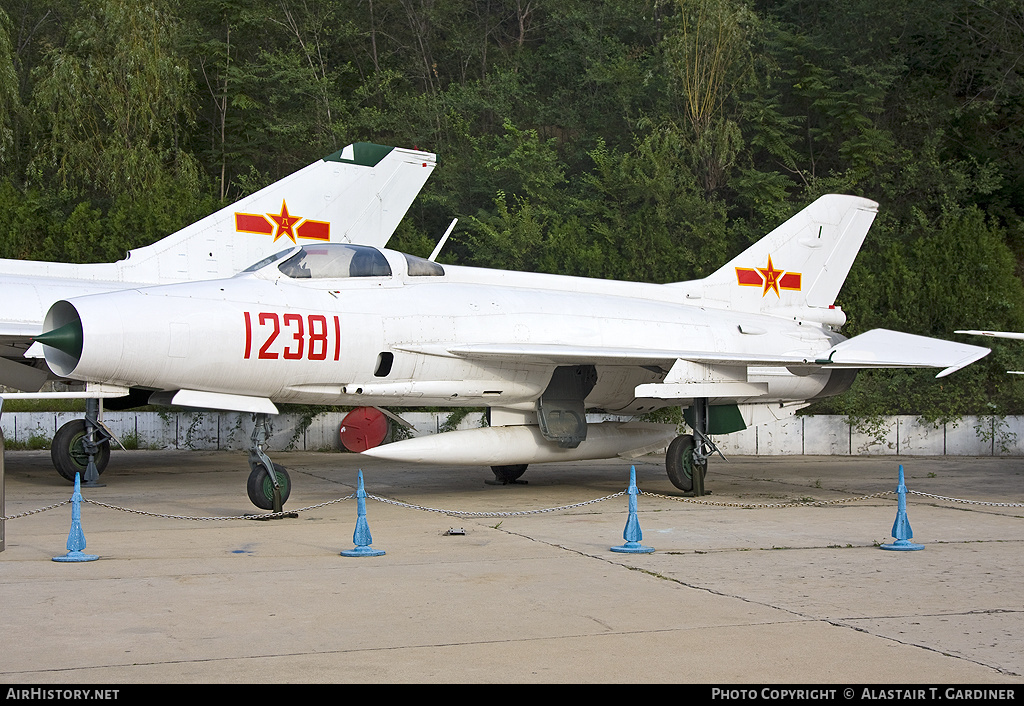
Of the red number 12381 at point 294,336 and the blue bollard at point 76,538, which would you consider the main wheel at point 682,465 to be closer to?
the red number 12381 at point 294,336

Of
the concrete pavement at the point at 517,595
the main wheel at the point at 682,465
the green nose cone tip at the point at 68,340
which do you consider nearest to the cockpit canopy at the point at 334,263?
the green nose cone tip at the point at 68,340

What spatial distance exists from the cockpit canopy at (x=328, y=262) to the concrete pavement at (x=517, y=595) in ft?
7.94

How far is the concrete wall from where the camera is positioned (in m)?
19.5

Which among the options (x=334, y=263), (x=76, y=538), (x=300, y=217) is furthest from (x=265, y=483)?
(x=300, y=217)

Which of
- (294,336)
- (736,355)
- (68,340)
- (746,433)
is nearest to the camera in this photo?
(68,340)

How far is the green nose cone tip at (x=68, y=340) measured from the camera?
8438 mm

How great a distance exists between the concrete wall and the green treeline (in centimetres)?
54

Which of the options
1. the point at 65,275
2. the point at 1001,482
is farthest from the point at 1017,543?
the point at 65,275

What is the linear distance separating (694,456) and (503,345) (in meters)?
2.75

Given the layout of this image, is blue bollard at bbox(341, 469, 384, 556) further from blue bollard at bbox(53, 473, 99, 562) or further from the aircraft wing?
the aircraft wing

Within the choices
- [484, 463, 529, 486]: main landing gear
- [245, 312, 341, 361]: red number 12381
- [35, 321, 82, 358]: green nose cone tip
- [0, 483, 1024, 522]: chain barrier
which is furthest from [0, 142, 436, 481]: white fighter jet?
[484, 463, 529, 486]: main landing gear

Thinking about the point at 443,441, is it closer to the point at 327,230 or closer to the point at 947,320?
the point at 327,230

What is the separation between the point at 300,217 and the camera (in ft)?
51.0

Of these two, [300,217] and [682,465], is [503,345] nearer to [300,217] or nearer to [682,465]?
[682,465]
